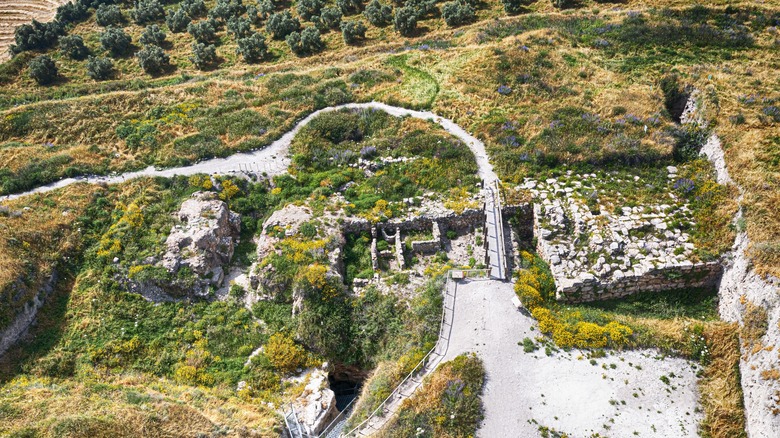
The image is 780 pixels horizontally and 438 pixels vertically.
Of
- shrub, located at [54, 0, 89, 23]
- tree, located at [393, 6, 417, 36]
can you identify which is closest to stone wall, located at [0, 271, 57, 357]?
tree, located at [393, 6, 417, 36]

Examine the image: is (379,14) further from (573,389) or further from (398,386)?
(573,389)

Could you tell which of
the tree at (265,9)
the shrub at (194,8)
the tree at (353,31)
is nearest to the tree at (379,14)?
the tree at (353,31)

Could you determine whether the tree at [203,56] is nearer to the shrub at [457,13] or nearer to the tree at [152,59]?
the tree at [152,59]

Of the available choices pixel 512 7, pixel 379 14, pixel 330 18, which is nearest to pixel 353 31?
pixel 379 14

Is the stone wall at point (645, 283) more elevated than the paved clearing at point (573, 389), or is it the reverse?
the stone wall at point (645, 283)

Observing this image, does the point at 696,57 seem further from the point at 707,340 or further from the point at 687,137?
the point at 707,340

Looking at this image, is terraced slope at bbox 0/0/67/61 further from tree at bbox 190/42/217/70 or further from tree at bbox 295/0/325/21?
tree at bbox 295/0/325/21
